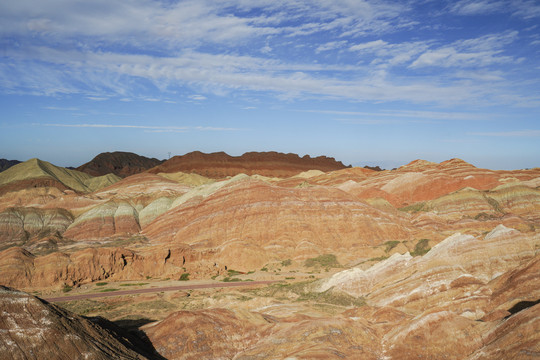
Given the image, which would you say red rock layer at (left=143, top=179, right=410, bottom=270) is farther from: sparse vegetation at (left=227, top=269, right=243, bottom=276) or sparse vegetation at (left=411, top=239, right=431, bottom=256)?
sparse vegetation at (left=411, top=239, right=431, bottom=256)

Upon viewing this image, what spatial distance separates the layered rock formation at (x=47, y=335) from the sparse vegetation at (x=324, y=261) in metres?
33.5

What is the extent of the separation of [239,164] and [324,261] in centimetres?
11006

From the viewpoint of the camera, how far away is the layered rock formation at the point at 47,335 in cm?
1763

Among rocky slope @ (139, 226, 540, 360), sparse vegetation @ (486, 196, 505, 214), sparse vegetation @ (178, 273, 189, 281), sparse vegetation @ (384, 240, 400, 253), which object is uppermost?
sparse vegetation @ (486, 196, 505, 214)

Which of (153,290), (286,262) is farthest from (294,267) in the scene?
(153,290)

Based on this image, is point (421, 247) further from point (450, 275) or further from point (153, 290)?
point (153, 290)

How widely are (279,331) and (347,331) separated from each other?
4.03 m

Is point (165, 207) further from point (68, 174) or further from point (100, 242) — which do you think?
point (68, 174)

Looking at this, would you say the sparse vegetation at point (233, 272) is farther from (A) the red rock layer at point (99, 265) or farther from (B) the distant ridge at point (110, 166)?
(B) the distant ridge at point (110, 166)

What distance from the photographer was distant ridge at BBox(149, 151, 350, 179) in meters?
154

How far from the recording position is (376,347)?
23.5 metres

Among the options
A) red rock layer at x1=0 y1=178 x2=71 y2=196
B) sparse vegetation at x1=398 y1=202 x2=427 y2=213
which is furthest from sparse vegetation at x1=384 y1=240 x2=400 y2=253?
red rock layer at x1=0 y1=178 x2=71 y2=196

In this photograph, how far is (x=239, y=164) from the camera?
160 metres

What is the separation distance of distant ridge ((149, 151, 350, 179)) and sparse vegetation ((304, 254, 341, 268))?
99.2m
